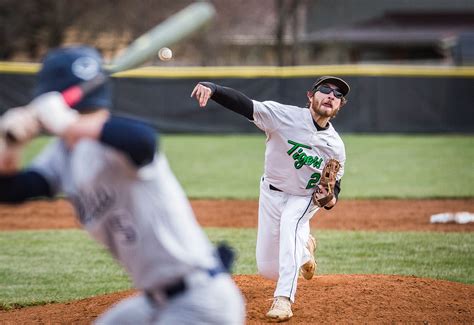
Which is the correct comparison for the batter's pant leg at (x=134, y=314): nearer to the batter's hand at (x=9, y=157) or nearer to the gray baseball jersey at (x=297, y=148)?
the batter's hand at (x=9, y=157)

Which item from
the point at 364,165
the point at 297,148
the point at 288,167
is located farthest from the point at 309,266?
the point at 364,165

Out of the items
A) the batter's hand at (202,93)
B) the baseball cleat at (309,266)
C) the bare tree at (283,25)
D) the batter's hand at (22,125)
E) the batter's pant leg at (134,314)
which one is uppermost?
the bare tree at (283,25)

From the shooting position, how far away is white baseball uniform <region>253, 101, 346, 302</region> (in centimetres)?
622

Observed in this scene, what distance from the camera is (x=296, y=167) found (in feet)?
20.5

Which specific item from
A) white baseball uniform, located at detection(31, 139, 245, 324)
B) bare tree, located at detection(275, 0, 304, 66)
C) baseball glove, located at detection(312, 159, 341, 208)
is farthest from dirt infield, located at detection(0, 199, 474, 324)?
bare tree, located at detection(275, 0, 304, 66)

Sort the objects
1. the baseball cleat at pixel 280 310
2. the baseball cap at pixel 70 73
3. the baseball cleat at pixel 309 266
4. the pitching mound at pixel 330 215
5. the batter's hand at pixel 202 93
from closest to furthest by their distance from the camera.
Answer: the baseball cap at pixel 70 73 < the batter's hand at pixel 202 93 < the baseball cleat at pixel 280 310 < the baseball cleat at pixel 309 266 < the pitching mound at pixel 330 215

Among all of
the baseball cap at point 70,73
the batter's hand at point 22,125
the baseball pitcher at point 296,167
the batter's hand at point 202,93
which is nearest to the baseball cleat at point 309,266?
the baseball pitcher at point 296,167

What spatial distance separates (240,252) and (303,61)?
3340 centimetres

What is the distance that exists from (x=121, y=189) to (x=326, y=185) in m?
3.13

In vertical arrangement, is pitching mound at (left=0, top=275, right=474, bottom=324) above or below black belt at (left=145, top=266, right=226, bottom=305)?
below

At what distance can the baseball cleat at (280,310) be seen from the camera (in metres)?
5.71

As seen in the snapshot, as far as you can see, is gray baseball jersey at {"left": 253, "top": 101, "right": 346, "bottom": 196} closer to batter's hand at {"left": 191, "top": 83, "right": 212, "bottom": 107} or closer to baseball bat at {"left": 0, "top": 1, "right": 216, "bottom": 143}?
batter's hand at {"left": 191, "top": 83, "right": 212, "bottom": 107}

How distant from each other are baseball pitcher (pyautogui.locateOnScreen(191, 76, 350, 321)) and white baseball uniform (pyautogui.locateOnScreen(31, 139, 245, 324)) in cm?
271

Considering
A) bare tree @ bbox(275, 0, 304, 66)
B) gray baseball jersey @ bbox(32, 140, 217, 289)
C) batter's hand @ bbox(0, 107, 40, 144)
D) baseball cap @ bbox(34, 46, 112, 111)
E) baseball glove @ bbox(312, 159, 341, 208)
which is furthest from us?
bare tree @ bbox(275, 0, 304, 66)
